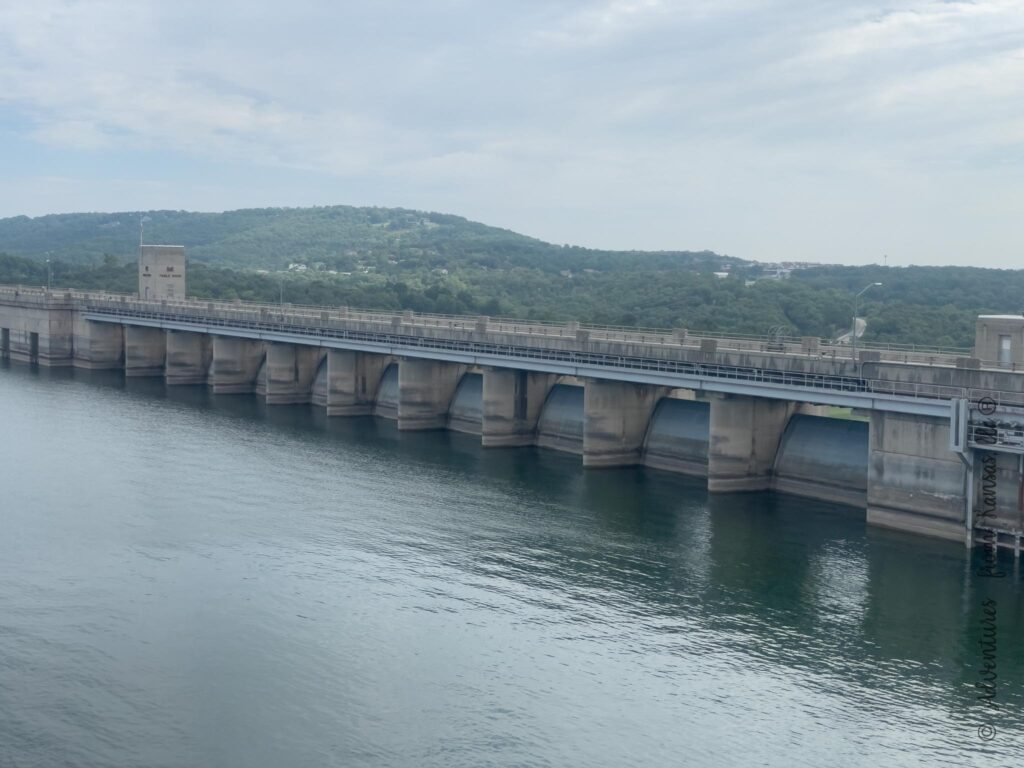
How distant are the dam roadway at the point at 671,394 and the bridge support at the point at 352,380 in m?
0.10

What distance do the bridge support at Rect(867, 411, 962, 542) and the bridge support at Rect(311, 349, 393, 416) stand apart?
45280 mm

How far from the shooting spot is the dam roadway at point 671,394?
48500mm

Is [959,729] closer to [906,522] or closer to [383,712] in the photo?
[383,712]

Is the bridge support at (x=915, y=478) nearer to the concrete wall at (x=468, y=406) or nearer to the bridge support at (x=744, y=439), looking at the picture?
the bridge support at (x=744, y=439)

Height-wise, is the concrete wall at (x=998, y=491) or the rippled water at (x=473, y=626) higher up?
the concrete wall at (x=998, y=491)

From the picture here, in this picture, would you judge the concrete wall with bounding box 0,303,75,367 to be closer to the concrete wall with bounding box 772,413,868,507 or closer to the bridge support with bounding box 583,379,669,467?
the bridge support with bounding box 583,379,669,467

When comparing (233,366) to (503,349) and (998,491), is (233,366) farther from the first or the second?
(998,491)

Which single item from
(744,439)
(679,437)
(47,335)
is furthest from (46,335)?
(744,439)

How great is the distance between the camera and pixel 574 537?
5156 centimetres

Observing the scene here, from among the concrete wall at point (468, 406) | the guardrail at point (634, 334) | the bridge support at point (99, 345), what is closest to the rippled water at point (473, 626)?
the guardrail at point (634, 334)

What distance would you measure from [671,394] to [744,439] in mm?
11849

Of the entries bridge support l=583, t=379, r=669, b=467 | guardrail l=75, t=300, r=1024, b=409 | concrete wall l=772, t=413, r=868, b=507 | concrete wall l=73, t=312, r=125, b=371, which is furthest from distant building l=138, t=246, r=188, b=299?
concrete wall l=772, t=413, r=868, b=507

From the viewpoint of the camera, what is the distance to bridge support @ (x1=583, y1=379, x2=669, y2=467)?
66.8 m

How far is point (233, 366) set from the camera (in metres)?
102
